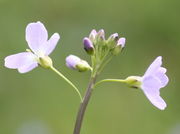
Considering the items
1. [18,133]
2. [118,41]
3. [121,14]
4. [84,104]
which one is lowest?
[84,104]

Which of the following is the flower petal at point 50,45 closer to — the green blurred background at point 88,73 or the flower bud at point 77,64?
the flower bud at point 77,64

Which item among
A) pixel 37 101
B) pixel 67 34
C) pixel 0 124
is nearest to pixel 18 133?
pixel 0 124

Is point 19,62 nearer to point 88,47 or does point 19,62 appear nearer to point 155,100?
point 88,47

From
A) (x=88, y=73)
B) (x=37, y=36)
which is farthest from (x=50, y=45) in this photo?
(x=88, y=73)

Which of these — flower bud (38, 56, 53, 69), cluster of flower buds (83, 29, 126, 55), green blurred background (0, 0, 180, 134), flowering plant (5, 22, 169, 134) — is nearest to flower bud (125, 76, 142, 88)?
flowering plant (5, 22, 169, 134)

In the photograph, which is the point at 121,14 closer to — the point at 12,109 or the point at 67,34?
the point at 67,34

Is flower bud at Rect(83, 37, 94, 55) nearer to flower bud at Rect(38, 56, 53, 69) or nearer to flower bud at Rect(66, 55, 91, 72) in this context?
flower bud at Rect(66, 55, 91, 72)

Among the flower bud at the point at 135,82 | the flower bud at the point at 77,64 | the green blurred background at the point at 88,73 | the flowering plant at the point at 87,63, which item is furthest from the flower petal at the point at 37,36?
the green blurred background at the point at 88,73
